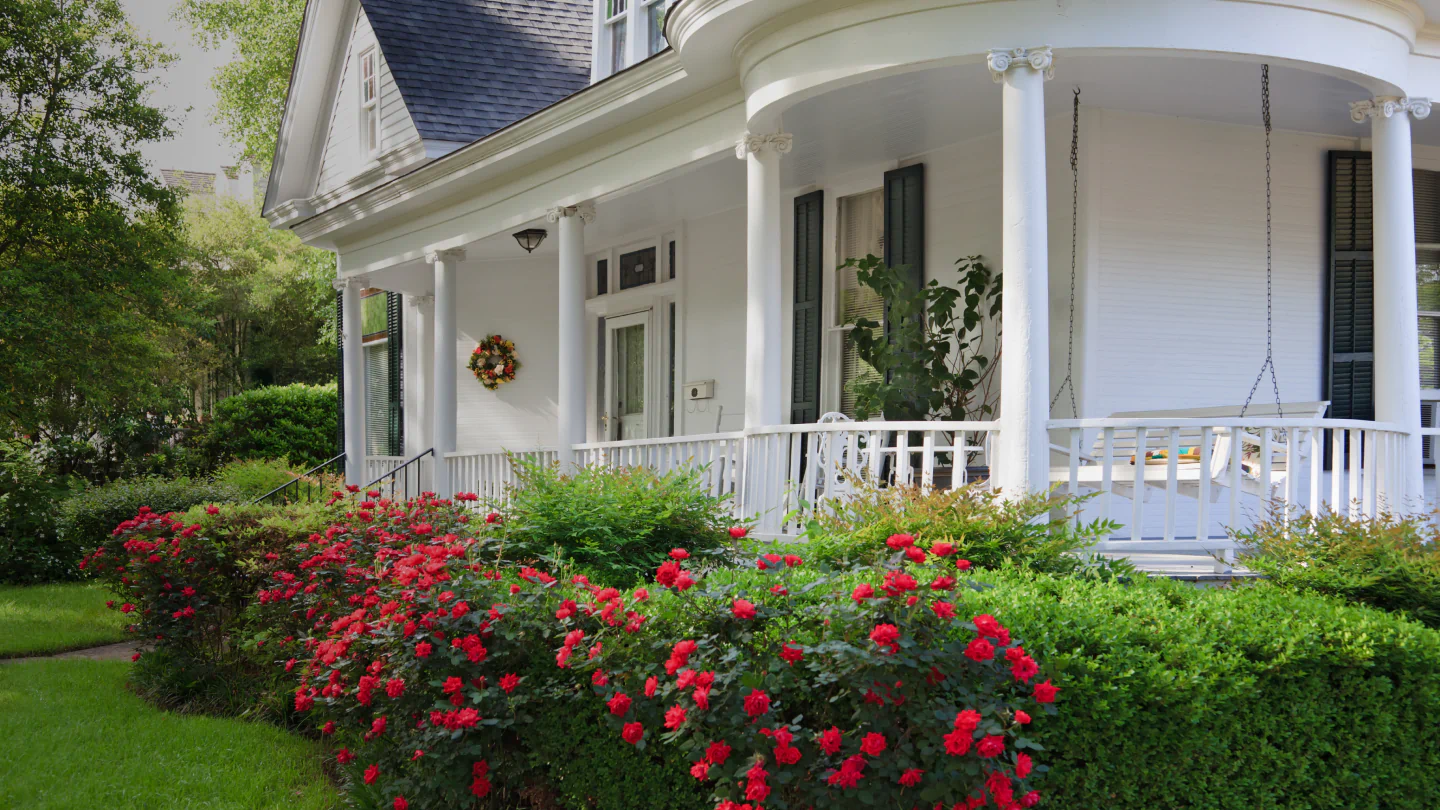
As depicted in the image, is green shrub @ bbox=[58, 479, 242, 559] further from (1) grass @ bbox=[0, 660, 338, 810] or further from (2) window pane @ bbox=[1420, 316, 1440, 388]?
(2) window pane @ bbox=[1420, 316, 1440, 388]

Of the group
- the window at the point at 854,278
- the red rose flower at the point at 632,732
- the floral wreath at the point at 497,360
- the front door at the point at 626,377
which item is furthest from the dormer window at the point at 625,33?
the red rose flower at the point at 632,732

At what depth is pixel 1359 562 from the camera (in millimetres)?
4797

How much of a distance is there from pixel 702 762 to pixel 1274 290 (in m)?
6.45

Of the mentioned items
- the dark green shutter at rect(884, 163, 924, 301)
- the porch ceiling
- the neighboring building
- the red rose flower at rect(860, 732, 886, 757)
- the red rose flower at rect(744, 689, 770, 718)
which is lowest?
the red rose flower at rect(860, 732, 886, 757)

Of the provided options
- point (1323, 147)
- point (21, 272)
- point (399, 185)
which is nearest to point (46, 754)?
point (399, 185)

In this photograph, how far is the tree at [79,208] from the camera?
13.8 meters

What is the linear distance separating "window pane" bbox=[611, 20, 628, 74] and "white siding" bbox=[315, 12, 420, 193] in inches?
110

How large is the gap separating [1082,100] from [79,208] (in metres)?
12.9

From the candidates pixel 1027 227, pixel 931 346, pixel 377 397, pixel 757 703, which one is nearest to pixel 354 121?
pixel 377 397

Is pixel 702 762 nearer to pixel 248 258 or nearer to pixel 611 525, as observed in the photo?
pixel 611 525

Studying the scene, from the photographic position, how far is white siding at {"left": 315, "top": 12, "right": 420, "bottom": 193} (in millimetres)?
13516

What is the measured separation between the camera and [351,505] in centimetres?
725

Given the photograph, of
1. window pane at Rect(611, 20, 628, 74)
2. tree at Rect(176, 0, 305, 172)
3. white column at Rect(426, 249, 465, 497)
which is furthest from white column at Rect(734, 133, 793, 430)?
tree at Rect(176, 0, 305, 172)

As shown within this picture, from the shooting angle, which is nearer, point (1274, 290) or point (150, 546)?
point (150, 546)
